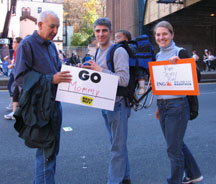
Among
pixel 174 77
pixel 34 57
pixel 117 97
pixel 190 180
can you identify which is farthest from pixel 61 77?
pixel 190 180

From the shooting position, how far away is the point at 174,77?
289 cm

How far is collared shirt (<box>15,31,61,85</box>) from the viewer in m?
2.47

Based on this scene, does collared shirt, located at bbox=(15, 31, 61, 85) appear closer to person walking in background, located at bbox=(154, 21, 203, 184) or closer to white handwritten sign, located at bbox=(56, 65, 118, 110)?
white handwritten sign, located at bbox=(56, 65, 118, 110)

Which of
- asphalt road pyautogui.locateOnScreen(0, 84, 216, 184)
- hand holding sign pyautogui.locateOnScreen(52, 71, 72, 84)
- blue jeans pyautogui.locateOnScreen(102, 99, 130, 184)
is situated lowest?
asphalt road pyautogui.locateOnScreen(0, 84, 216, 184)

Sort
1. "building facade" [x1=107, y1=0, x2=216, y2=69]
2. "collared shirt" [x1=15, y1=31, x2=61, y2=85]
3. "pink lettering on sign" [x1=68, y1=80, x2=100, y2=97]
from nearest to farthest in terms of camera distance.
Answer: "collared shirt" [x1=15, y1=31, x2=61, y2=85]
"pink lettering on sign" [x1=68, y1=80, x2=100, y2=97]
"building facade" [x1=107, y1=0, x2=216, y2=69]

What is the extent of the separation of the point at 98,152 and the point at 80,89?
1.94 metres

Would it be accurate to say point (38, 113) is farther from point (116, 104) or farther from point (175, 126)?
point (175, 126)

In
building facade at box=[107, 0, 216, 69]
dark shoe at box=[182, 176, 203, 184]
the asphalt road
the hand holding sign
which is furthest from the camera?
building facade at box=[107, 0, 216, 69]

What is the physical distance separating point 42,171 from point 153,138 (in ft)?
9.81

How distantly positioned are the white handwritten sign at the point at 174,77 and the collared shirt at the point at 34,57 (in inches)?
44.9

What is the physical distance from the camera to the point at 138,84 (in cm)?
328

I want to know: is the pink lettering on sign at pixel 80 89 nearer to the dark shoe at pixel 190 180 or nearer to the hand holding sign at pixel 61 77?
the hand holding sign at pixel 61 77

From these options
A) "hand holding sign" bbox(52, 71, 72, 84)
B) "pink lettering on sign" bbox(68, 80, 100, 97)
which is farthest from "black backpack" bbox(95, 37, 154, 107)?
"hand holding sign" bbox(52, 71, 72, 84)

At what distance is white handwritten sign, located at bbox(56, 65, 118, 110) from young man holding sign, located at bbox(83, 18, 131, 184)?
7 cm
